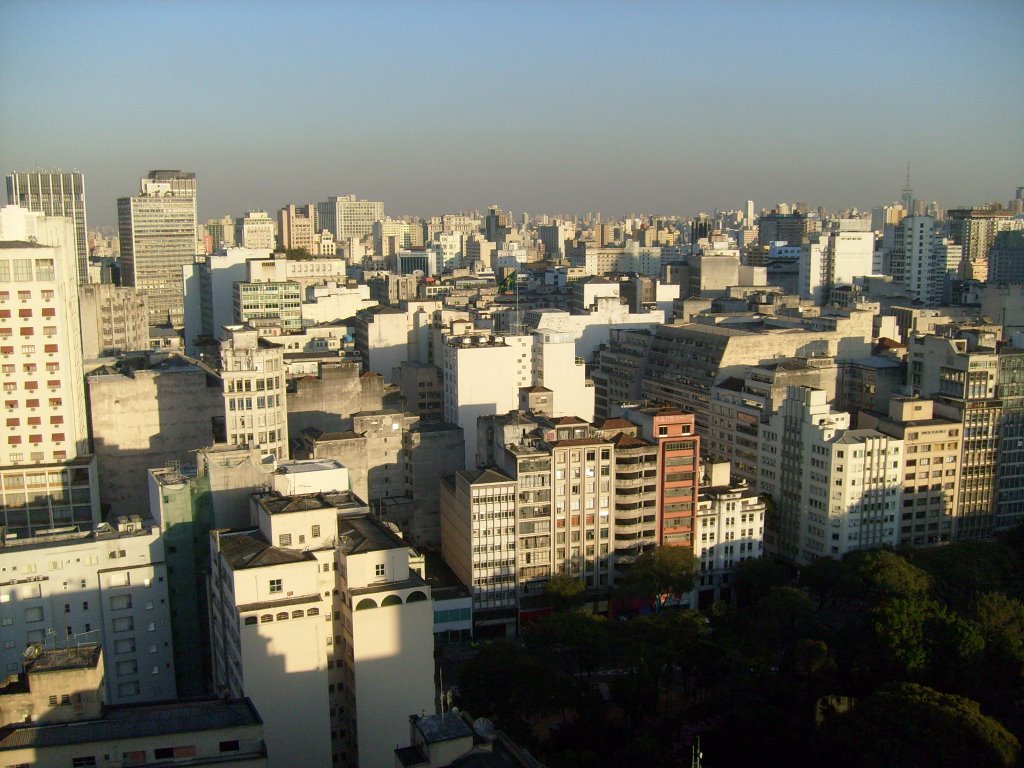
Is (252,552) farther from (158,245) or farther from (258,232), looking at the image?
(258,232)

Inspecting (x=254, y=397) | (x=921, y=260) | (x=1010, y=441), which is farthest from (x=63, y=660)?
(x=921, y=260)

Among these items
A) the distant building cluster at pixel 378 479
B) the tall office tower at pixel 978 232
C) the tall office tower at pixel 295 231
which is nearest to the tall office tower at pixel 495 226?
the tall office tower at pixel 295 231

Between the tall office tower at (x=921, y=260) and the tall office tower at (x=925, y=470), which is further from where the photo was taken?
the tall office tower at (x=921, y=260)

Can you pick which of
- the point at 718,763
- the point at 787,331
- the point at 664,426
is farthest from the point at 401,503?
the point at 787,331

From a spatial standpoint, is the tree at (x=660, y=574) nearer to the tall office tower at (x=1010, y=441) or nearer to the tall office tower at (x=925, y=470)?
the tall office tower at (x=925, y=470)

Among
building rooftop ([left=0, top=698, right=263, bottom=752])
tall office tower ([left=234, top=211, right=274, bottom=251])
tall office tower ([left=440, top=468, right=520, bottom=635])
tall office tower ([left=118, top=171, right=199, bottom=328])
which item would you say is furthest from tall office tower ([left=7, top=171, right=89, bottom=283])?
building rooftop ([left=0, top=698, right=263, bottom=752])

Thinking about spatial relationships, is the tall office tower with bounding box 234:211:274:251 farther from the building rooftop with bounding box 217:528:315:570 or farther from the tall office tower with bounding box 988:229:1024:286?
the building rooftop with bounding box 217:528:315:570
